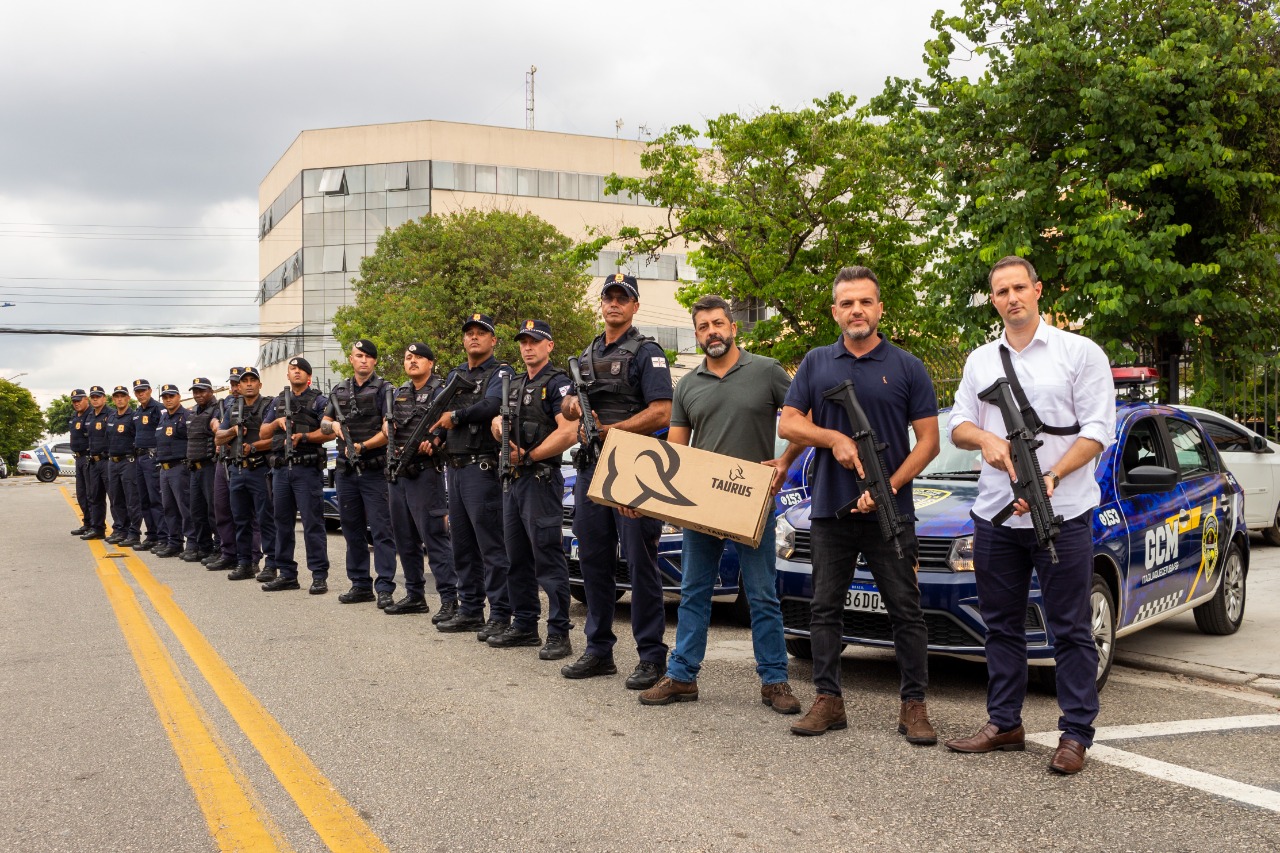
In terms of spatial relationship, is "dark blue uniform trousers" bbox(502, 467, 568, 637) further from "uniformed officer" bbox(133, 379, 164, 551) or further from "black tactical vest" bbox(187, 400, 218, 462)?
"uniformed officer" bbox(133, 379, 164, 551)

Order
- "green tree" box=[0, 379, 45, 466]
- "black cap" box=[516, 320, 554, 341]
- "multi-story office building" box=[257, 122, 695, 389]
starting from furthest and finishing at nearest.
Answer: "green tree" box=[0, 379, 45, 466] → "multi-story office building" box=[257, 122, 695, 389] → "black cap" box=[516, 320, 554, 341]

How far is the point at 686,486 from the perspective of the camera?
5.84 m

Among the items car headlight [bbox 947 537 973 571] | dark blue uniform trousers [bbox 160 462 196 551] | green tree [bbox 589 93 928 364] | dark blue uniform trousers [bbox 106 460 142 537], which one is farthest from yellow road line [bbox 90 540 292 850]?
green tree [bbox 589 93 928 364]

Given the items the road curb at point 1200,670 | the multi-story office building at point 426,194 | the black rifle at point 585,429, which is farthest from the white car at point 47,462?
the road curb at point 1200,670

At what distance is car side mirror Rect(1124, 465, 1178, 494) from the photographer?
6082 millimetres

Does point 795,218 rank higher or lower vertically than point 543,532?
higher

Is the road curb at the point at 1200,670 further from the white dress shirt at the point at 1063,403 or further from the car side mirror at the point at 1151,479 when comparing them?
the white dress shirt at the point at 1063,403

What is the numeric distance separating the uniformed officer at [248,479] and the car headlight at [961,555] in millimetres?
7441

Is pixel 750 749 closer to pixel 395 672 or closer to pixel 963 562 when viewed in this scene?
pixel 963 562

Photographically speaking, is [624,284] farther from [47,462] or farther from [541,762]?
[47,462]

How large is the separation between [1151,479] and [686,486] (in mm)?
2511

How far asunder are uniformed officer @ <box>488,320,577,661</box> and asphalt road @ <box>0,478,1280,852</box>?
0.36m

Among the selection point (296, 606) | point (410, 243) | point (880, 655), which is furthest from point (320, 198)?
point (880, 655)

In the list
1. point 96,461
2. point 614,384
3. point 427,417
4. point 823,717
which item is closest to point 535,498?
point 614,384
